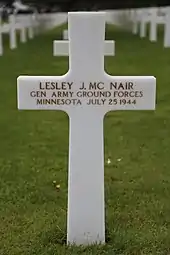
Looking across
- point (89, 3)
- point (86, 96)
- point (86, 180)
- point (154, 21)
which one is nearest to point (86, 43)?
point (86, 96)

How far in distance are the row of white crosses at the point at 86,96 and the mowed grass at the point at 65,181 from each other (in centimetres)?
38

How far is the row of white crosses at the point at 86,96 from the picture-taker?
3.75 m

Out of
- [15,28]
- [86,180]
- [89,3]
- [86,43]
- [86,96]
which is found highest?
[86,43]

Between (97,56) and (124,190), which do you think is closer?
(97,56)

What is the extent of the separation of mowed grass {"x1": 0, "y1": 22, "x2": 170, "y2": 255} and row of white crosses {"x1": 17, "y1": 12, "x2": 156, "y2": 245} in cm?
38

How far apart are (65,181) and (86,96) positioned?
165 cm

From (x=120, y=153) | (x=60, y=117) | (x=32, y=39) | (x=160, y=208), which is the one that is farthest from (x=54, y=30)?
(x=160, y=208)

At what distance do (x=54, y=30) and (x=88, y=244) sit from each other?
67.8 feet

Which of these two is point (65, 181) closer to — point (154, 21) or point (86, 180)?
point (86, 180)

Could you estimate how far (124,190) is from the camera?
510 cm

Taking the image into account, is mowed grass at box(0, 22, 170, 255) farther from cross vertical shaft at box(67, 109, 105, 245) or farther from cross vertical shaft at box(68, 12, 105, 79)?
cross vertical shaft at box(68, 12, 105, 79)

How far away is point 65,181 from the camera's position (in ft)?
17.5

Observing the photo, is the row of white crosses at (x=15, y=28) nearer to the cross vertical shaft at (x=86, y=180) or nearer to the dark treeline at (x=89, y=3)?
the dark treeline at (x=89, y=3)

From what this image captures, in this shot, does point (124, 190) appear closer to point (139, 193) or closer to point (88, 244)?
point (139, 193)
